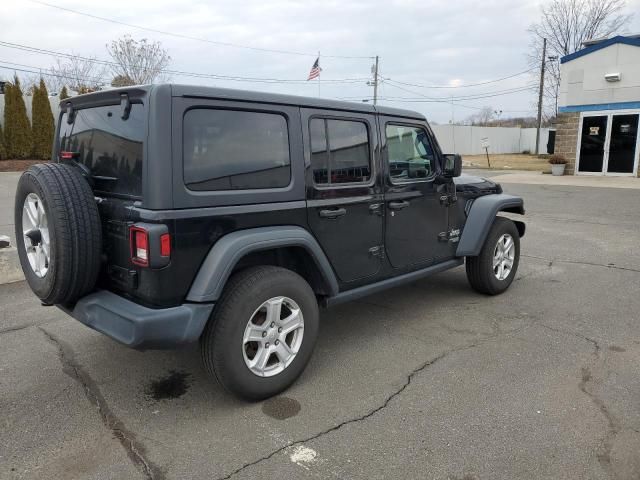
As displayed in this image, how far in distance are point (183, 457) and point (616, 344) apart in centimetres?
336

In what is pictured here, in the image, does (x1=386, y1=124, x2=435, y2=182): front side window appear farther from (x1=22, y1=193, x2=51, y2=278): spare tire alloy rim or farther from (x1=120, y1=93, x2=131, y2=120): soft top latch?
(x1=22, y1=193, x2=51, y2=278): spare tire alloy rim

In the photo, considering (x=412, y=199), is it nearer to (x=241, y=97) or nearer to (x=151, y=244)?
(x=241, y=97)

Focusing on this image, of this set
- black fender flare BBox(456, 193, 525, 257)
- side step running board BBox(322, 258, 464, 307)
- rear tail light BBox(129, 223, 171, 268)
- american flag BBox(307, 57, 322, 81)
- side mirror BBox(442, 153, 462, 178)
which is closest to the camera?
rear tail light BBox(129, 223, 171, 268)

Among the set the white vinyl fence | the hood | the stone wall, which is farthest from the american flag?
the hood

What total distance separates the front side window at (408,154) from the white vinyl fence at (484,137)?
103ft

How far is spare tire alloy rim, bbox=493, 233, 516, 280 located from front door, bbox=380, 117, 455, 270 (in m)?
0.79

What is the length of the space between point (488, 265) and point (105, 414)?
3.61m

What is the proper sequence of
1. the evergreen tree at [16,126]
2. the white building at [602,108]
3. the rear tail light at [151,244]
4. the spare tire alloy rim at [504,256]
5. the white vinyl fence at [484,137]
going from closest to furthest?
the rear tail light at [151,244], the spare tire alloy rim at [504,256], the white building at [602,108], the evergreen tree at [16,126], the white vinyl fence at [484,137]

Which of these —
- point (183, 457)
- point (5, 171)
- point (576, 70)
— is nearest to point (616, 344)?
point (183, 457)

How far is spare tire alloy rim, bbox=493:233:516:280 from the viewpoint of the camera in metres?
5.16

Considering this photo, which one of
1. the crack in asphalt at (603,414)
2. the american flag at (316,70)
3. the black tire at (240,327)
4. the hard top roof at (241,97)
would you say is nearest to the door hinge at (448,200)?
the hard top roof at (241,97)

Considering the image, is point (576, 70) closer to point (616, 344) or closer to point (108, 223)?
point (616, 344)

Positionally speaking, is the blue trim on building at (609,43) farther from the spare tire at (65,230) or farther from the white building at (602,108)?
the spare tire at (65,230)

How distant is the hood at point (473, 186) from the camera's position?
4863 mm
